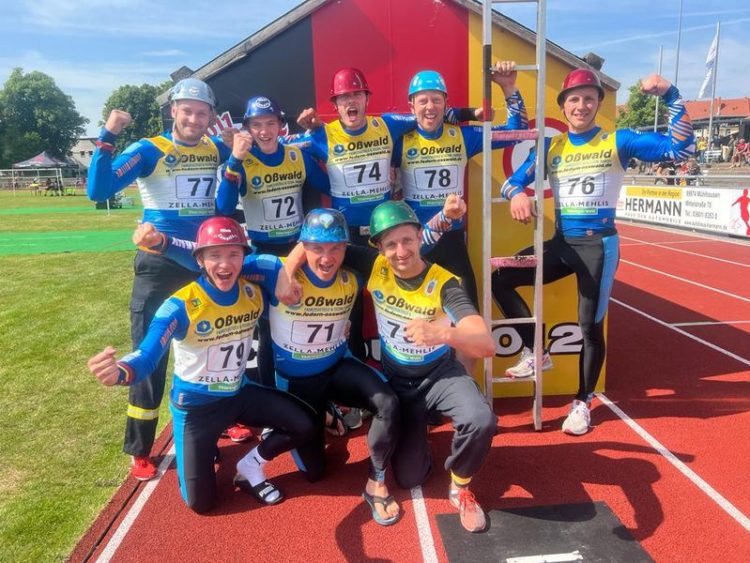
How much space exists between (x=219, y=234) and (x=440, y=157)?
6.23 ft

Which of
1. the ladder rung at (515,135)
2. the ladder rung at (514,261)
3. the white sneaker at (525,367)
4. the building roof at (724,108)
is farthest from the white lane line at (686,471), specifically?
the building roof at (724,108)

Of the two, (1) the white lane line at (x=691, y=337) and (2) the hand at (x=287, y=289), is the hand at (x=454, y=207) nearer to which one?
(2) the hand at (x=287, y=289)

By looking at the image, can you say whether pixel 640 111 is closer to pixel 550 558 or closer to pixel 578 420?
pixel 578 420

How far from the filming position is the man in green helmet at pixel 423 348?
10.9ft

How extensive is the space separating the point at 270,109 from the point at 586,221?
2.63 meters

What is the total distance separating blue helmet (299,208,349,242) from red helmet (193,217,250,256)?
430 mm

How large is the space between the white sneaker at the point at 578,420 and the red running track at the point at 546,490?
77 mm

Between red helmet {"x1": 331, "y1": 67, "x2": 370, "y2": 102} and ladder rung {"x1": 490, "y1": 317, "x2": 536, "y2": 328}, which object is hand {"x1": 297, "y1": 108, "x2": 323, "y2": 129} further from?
ladder rung {"x1": 490, "y1": 317, "x2": 536, "y2": 328}

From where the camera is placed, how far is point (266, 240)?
4371 mm

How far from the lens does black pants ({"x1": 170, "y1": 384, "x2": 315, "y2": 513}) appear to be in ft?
11.7

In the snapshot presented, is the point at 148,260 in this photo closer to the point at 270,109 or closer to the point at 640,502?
the point at 270,109

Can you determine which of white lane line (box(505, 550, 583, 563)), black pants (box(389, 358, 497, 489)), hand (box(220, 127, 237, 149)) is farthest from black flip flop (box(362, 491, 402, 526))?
hand (box(220, 127, 237, 149))

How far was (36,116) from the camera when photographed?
236 ft

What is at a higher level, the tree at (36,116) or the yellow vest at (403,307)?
the tree at (36,116)
